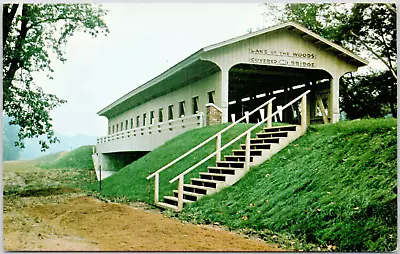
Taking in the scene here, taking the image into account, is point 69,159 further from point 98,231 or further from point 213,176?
point 213,176

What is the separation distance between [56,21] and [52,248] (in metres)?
3.36

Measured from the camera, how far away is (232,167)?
8438mm

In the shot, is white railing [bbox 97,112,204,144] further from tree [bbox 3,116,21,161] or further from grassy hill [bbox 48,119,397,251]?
tree [bbox 3,116,21,161]

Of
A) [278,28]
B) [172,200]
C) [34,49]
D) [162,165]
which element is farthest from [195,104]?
[34,49]

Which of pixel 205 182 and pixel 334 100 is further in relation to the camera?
pixel 334 100

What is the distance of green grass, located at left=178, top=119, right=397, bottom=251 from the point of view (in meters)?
5.22

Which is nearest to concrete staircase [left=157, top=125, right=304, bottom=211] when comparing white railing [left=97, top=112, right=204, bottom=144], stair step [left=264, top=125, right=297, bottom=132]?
stair step [left=264, top=125, right=297, bottom=132]

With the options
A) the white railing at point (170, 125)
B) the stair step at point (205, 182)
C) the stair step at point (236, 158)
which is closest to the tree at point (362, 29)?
the stair step at point (236, 158)

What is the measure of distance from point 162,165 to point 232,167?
2208 millimetres

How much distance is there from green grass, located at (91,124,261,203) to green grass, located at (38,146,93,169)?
1.30m

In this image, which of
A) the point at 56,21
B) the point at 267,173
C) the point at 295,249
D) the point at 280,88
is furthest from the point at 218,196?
the point at 280,88

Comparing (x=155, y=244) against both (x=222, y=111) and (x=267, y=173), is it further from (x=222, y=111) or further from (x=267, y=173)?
(x=222, y=111)

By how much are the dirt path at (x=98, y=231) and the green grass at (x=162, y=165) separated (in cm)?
178

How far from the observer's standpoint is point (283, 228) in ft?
19.1
